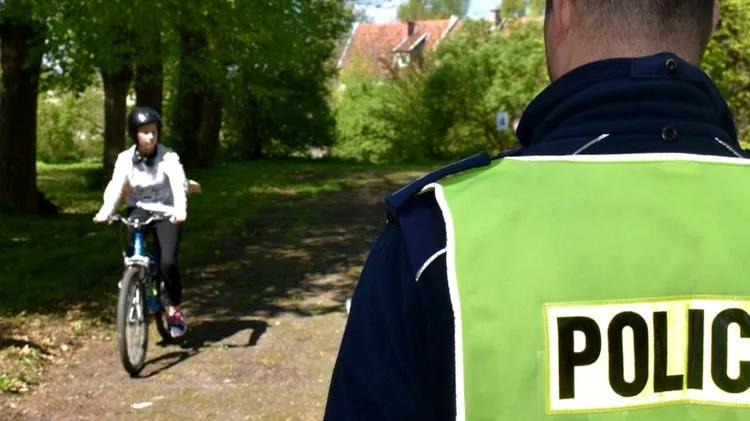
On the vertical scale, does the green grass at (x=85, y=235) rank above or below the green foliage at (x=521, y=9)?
below

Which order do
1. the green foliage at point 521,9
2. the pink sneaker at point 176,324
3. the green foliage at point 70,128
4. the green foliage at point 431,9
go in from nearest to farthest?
the pink sneaker at point 176,324 < the green foliage at point 70,128 < the green foliage at point 521,9 < the green foliage at point 431,9

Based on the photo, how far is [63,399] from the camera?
763cm

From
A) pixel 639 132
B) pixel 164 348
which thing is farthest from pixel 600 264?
pixel 164 348

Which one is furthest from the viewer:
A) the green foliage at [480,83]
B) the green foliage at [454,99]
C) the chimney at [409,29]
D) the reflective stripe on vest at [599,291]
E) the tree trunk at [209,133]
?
the chimney at [409,29]

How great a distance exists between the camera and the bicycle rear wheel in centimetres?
805

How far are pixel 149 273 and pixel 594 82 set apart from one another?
290 inches

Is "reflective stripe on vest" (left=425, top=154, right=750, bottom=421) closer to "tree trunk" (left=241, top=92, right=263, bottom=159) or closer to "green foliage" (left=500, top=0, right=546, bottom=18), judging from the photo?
"tree trunk" (left=241, top=92, right=263, bottom=159)

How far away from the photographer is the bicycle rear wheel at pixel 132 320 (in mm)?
8055

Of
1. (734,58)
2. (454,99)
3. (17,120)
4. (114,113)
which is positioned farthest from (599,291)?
(454,99)

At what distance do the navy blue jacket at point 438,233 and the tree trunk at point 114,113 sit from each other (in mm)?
20586

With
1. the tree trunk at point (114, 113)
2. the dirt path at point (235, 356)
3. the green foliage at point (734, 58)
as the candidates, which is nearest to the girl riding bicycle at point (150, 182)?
the dirt path at point (235, 356)

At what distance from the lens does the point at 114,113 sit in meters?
22.4

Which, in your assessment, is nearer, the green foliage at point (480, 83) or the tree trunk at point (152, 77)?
the tree trunk at point (152, 77)

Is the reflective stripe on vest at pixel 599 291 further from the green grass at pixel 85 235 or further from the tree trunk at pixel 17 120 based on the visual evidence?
the tree trunk at pixel 17 120
